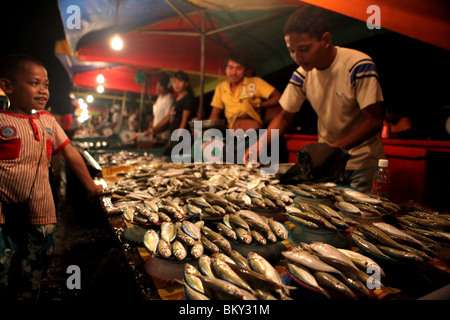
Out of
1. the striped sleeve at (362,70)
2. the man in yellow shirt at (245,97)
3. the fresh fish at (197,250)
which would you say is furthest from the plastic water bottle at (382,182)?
the man in yellow shirt at (245,97)

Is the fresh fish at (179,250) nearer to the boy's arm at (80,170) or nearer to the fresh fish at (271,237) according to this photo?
the fresh fish at (271,237)

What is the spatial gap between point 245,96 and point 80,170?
3301mm

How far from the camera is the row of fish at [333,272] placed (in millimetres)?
888

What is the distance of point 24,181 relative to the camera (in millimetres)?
2057

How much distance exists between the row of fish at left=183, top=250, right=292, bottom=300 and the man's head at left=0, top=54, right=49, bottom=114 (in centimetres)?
220

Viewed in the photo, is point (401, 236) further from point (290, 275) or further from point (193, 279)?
point (193, 279)

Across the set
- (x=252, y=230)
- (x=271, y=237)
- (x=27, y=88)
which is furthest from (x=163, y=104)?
(x=271, y=237)

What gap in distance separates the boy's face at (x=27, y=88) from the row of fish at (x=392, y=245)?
276 cm

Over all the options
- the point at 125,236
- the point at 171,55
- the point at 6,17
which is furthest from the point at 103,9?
the point at 6,17

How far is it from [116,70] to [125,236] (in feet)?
33.8

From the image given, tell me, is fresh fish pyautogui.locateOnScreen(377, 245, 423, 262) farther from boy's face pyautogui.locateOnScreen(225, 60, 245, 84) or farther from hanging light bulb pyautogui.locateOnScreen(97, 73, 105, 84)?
hanging light bulb pyautogui.locateOnScreen(97, 73, 105, 84)

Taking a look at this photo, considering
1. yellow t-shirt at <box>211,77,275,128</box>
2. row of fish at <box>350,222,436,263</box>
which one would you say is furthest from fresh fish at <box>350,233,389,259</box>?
yellow t-shirt at <box>211,77,275,128</box>

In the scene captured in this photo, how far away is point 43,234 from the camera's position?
2178 mm

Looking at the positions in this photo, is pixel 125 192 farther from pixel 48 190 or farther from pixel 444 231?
pixel 444 231
